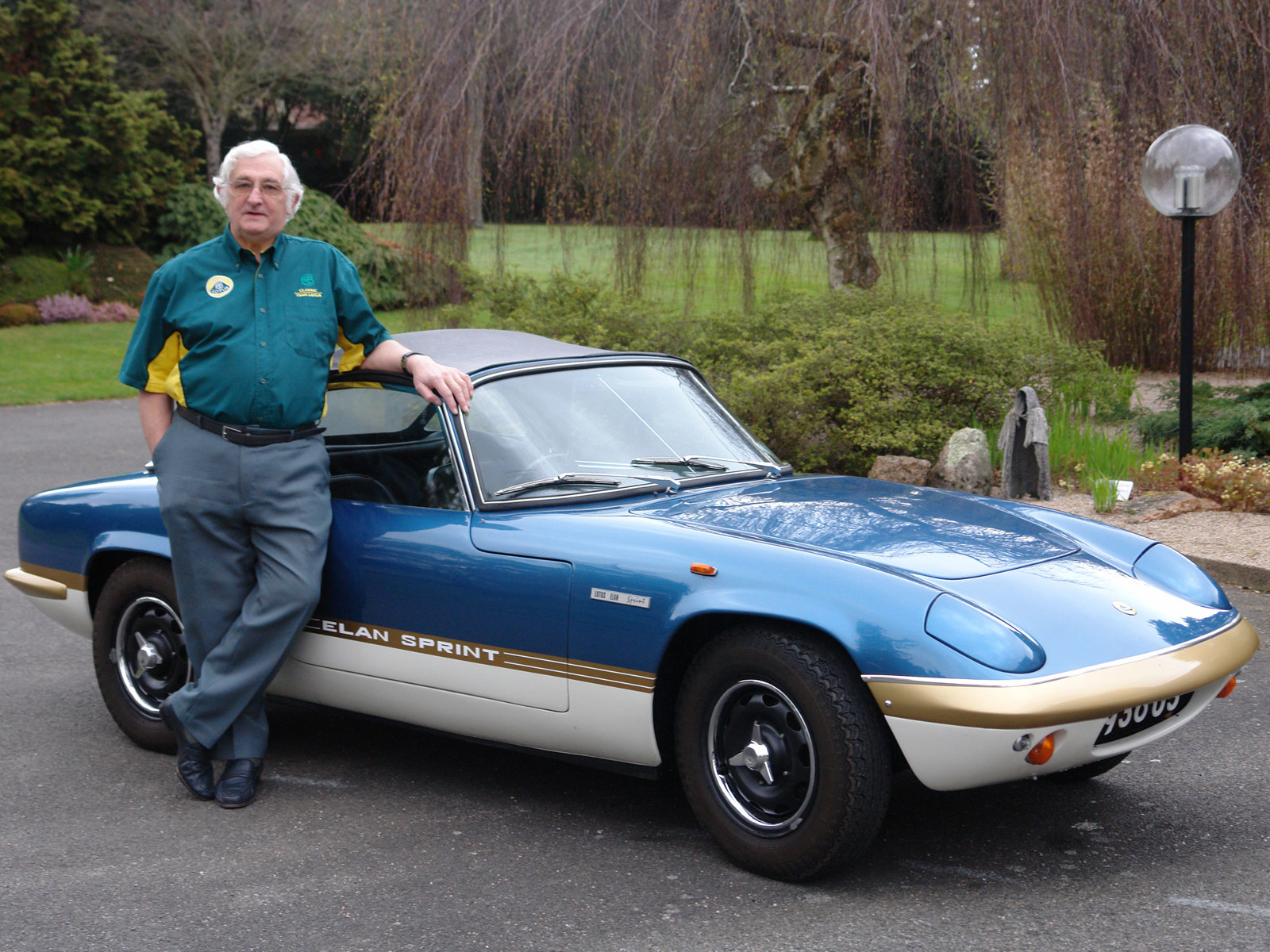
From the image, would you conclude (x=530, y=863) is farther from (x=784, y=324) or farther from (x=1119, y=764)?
(x=784, y=324)

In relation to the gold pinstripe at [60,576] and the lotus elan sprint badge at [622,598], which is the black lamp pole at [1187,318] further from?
the gold pinstripe at [60,576]

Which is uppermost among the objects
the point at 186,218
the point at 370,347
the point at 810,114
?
the point at 186,218

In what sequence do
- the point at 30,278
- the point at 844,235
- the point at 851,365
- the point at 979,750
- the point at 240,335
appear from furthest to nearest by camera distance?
the point at 30,278, the point at 844,235, the point at 851,365, the point at 240,335, the point at 979,750

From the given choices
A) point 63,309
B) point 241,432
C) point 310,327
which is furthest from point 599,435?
point 63,309

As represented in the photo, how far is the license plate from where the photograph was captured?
3324mm

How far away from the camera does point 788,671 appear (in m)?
3.33

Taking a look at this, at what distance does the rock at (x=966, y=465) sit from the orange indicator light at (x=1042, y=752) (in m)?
5.22

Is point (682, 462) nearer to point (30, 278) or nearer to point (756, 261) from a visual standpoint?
point (756, 261)

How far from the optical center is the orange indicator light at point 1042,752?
Answer: 10.5 ft

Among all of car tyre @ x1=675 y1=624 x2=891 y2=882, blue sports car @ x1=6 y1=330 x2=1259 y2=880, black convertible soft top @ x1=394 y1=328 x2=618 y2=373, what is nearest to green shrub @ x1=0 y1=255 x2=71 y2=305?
blue sports car @ x1=6 y1=330 x2=1259 y2=880

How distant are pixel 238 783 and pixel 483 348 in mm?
1663

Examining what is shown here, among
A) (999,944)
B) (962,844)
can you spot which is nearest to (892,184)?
(962,844)

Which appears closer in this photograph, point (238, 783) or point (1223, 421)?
point (238, 783)

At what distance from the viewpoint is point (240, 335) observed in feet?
13.5
